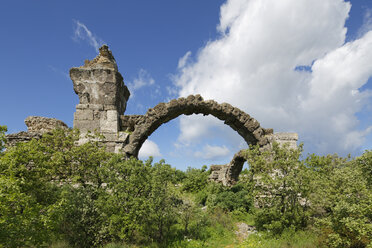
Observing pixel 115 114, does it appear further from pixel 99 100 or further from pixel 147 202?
pixel 147 202

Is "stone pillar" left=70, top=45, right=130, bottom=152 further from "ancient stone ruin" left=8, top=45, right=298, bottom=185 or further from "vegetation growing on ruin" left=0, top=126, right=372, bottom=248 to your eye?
"vegetation growing on ruin" left=0, top=126, right=372, bottom=248

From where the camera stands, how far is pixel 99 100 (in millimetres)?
7457

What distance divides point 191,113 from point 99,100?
3742 millimetres

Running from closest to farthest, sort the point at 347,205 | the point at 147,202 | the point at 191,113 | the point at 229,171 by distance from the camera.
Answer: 1. the point at 347,205
2. the point at 147,202
3. the point at 191,113
4. the point at 229,171

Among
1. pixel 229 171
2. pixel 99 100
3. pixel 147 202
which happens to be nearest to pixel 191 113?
pixel 99 100

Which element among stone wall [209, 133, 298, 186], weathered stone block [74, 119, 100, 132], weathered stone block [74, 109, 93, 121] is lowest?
stone wall [209, 133, 298, 186]

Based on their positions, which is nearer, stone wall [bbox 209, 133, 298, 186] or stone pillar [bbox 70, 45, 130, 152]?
stone pillar [bbox 70, 45, 130, 152]

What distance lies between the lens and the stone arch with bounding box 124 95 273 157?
759 centimetres

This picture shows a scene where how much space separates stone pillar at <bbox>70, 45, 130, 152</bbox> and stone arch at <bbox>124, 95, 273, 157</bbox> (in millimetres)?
701

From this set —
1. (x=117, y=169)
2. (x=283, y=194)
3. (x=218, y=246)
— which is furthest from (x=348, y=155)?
(x=117, y=169)

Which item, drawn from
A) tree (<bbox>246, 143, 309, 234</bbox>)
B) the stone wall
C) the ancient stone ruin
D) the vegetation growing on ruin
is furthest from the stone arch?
the stone wall

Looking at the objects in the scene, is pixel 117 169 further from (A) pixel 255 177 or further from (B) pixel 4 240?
(A) pixel 255 177

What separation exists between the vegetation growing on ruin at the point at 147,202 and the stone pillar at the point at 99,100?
1529 millimetres

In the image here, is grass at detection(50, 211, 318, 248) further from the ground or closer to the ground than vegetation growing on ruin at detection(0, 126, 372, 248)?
closer to the ground
